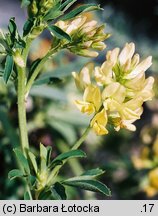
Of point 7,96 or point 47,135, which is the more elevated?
point 7,96

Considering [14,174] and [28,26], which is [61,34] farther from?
[14,174]

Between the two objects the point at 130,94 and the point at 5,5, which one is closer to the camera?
the point at 130,94

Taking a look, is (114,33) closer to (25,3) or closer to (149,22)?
(149,22)

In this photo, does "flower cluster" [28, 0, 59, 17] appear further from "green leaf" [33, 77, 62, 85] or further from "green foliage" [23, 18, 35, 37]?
"green leaf" [33, 77, 62, 85]

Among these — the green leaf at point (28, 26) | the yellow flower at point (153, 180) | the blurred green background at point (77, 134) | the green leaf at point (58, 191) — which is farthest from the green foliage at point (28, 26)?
the yellow flower at point (153, 180)

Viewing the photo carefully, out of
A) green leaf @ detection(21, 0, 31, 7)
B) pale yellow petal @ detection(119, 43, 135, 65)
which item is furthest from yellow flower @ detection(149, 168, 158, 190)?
green leaf @ detection(21, 0, 31, 7)

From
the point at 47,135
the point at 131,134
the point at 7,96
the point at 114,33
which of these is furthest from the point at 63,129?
the point at 114,33
